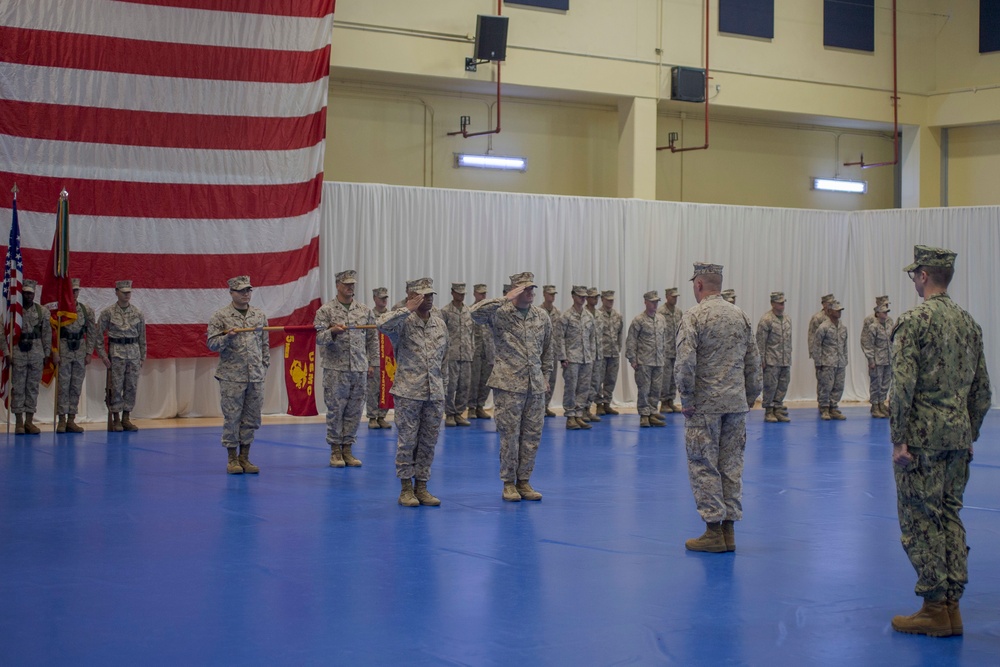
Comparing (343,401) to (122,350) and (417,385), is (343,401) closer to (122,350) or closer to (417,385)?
(417,385)

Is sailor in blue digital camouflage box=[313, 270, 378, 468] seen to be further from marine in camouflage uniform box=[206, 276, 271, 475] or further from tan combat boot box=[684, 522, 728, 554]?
tan combat boot box=[684, 522, 728, 554]

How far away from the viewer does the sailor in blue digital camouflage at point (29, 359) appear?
12305 mm

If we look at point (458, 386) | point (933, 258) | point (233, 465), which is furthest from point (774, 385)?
point (933, 258)

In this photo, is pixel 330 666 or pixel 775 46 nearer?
pixel 330 666

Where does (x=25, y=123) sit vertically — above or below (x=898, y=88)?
below

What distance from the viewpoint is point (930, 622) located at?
4.76 m

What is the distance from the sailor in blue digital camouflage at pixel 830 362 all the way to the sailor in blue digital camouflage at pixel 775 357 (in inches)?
24.1

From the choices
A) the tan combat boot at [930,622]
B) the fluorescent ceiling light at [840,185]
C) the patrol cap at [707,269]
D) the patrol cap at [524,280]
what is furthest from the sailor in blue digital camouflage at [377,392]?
the fluorescent ceiling light at [840,185]

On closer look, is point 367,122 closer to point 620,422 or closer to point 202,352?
point 202,352

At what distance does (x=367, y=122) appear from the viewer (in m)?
16.6

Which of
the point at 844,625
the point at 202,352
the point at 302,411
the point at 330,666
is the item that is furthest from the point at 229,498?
the point at 202,352

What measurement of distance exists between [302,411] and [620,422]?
4919mm

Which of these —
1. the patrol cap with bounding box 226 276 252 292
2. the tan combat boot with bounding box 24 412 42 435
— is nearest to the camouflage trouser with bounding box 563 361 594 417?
the patrol cap with bounding box 226 276 252 292

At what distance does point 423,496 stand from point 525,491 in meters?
0.81
